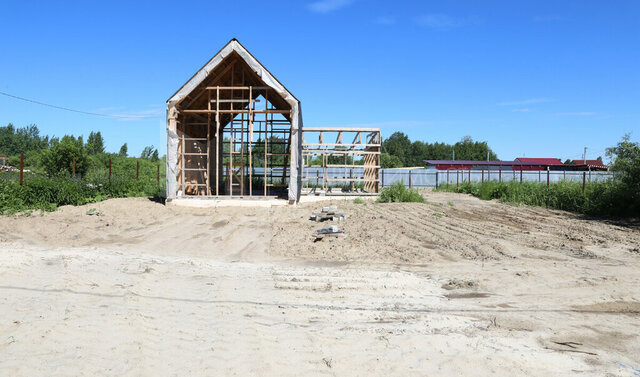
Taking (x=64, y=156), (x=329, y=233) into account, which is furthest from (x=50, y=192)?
(x=64, y=156)

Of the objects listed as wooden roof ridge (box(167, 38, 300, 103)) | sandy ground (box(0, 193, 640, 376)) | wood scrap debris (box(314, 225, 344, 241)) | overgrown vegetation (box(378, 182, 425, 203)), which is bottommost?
sandy ground (box(0, 193, 640, 376))

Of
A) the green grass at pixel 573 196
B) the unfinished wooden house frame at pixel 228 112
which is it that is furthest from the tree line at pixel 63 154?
the green grass at pixel 573 196

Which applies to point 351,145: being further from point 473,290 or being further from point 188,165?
point 473,290

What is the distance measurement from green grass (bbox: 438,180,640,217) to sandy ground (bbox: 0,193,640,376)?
5.68 meters

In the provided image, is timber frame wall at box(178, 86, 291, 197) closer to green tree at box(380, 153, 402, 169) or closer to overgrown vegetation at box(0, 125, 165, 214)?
overgrown vegetation at box(0, 125, 165, 214)

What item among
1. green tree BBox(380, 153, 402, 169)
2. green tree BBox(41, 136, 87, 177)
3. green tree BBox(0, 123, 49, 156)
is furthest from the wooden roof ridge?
green tree BBox(0, 123, 49, 156)

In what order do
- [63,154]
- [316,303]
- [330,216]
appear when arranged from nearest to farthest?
[316,303] → [330,216] → [63,154]

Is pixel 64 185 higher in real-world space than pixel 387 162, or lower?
lower

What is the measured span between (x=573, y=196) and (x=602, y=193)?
1759 millimetres

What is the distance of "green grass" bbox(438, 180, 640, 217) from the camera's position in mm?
15617

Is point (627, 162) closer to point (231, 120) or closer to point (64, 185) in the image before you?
point (231, 120)

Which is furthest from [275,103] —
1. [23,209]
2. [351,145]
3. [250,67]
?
[23,209]

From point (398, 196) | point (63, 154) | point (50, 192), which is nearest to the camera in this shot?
point (50, 192)

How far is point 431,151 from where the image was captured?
9612cm
